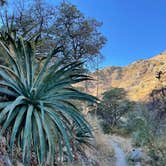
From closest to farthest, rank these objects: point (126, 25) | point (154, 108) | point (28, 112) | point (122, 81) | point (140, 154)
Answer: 1. point (28, 112)
2. point (154, 108)
3. point (140, 154)
4. point (126, 25)
5. point (122, 81)

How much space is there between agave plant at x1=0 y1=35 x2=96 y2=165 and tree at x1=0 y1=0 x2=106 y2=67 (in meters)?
9.32

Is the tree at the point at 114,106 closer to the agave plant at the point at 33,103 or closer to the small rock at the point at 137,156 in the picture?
the small rock at the point at 137,156

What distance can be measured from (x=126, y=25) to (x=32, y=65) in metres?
23.5

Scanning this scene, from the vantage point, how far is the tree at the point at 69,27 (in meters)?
15.8

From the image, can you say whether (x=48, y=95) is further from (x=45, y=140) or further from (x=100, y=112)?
(x=100, y=112)

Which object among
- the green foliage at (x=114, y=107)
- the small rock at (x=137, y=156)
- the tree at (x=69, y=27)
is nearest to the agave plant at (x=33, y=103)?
the small rock at (x=137, y=156)

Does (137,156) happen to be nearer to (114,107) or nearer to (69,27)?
(69,27)

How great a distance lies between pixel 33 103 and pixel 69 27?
11681mm

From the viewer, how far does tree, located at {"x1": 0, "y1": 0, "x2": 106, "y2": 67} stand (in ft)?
51.9

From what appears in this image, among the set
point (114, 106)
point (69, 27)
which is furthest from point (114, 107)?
point (69, 27)

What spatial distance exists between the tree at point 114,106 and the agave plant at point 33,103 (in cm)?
2703

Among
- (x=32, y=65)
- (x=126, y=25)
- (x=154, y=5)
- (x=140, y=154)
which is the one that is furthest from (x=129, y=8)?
(x=32, y=65)

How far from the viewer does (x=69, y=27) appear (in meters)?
16.9

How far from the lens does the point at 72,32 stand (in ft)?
55.7
